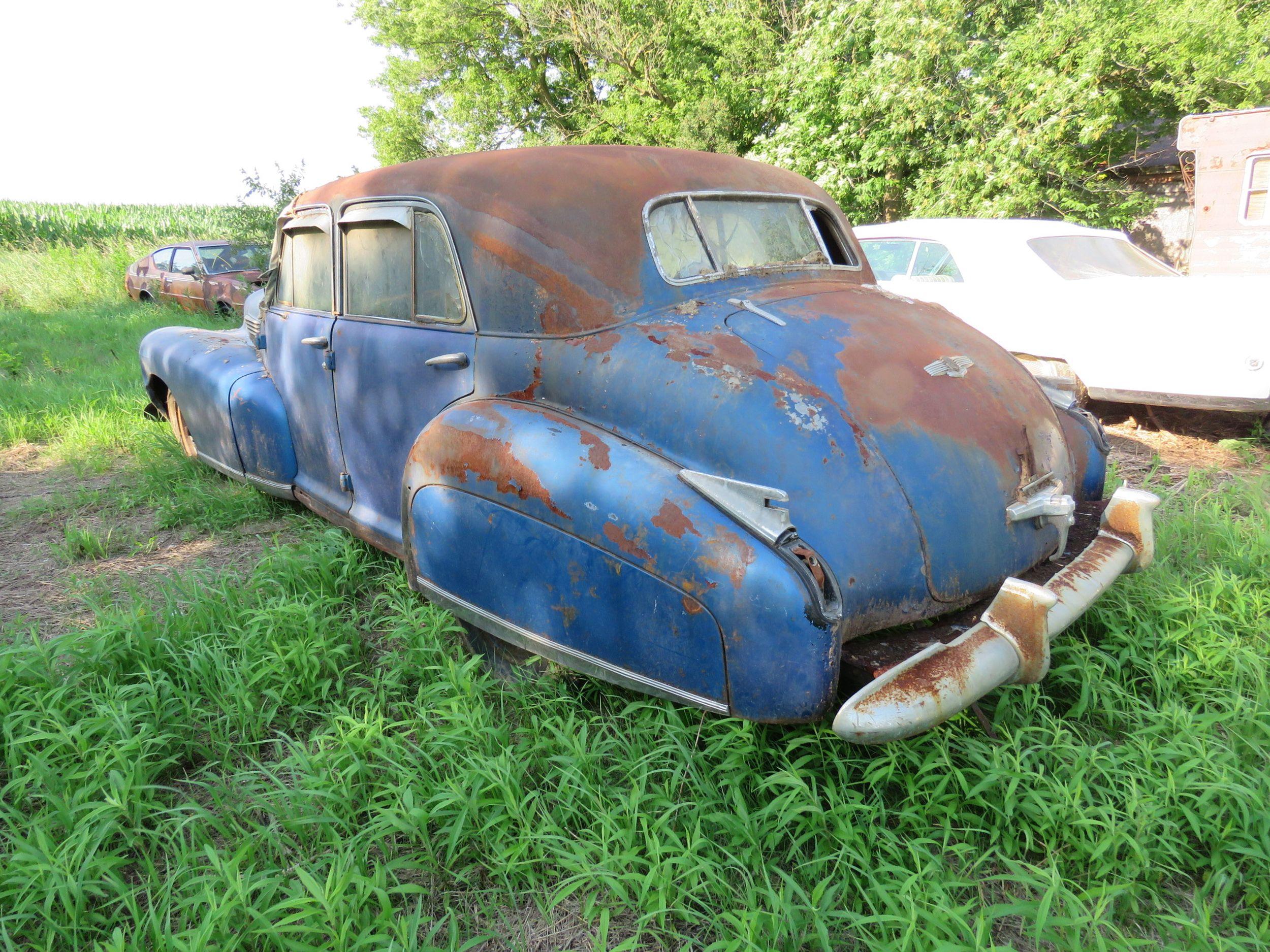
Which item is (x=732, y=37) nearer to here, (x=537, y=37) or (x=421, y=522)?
(x=537, y=37)

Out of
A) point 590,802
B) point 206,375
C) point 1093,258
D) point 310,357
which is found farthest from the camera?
point 1093,258

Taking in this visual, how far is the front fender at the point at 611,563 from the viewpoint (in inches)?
67.3

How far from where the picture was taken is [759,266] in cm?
272

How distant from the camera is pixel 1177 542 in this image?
10.7ft

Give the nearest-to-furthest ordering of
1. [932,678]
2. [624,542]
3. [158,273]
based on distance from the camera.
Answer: [932,678] → [624,542] → [158,273]

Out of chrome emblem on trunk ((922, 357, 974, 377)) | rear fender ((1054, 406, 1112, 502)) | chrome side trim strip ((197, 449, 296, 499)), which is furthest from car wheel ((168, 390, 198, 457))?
rear fender ((1054, 406, 1112, 502))

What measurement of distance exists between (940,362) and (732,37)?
44.3 ft

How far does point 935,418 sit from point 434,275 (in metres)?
1.72

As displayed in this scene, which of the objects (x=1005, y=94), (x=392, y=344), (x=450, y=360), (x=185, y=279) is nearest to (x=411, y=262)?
(x=392, y=344)

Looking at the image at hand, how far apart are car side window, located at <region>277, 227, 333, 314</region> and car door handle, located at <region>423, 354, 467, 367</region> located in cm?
91

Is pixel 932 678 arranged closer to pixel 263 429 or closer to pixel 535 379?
pixel 535 379

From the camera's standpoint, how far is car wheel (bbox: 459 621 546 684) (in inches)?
96.0

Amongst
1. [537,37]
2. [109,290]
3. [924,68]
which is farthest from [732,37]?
[109,290]

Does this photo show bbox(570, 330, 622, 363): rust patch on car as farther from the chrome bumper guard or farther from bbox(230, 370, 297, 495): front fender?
bbox(230, 370, 297, 495): front fender
